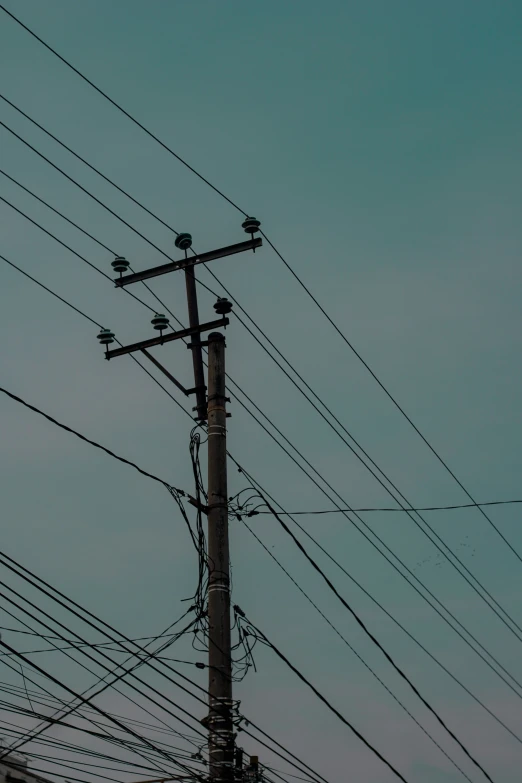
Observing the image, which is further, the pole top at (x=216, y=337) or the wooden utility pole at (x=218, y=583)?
the pole top at (x=216, y=337)

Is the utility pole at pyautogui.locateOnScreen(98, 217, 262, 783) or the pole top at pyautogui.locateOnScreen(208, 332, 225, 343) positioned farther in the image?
the pole top at pyautogui.locateOnScreen(208, 332, 225, 343)

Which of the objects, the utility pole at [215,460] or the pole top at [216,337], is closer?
the utility pole at [215,460]

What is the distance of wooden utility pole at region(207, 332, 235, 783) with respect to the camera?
11805mm

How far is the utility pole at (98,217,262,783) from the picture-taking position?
38.8ft

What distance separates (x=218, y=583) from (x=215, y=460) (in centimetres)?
163

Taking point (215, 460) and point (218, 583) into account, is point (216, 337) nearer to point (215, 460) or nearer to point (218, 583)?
point (215, 460)

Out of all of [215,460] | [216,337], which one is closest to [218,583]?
[215,460]

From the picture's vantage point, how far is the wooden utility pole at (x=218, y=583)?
1180 cm

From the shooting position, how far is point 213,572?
12.5 metres

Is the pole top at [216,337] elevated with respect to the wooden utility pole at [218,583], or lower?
elevated

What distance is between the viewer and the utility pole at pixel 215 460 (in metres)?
11.8

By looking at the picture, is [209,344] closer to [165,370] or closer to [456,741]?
[165,370]

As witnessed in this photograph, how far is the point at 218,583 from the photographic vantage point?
493 inches

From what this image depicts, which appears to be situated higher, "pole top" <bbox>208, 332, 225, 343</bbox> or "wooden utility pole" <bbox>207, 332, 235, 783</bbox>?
"pole top" <bbox>208, 332, 225, 343</bbox>
